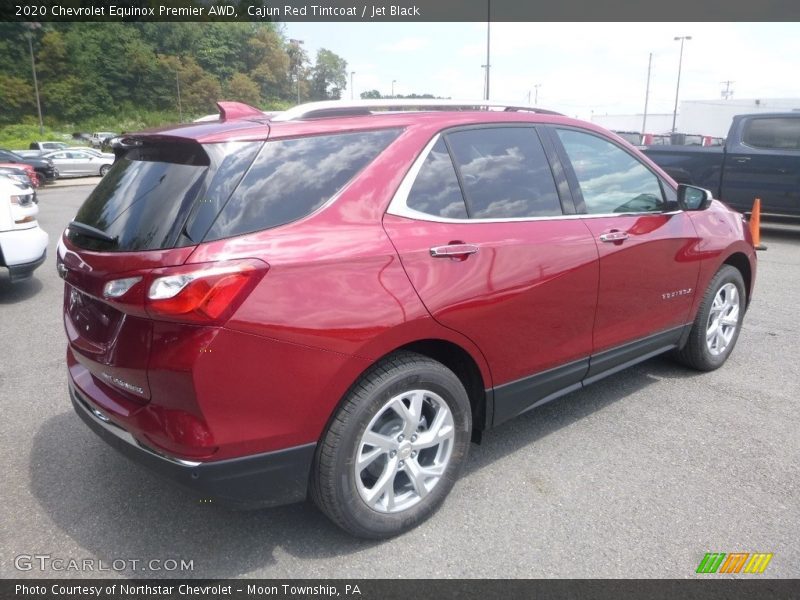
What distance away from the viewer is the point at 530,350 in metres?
3.00

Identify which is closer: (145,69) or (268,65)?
(145,69)

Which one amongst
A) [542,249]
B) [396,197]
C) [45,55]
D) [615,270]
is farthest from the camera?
[45,55]

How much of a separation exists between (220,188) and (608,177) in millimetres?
2307

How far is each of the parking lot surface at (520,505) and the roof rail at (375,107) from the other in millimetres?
1635

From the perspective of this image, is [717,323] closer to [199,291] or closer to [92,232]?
[199,291]

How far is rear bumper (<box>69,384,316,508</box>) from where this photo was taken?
7.06 ft

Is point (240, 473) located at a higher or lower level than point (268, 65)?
lower

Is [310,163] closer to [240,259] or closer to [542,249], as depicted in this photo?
[240,259]

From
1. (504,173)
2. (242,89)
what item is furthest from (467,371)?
(242,89)

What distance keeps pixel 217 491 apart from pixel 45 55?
89.7m

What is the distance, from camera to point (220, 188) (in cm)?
219

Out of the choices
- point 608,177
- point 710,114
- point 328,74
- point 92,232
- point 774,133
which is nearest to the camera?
point 92,232

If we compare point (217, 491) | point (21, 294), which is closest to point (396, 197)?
point (217, 491)

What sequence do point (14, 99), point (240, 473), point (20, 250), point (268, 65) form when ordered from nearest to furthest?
point (240, 473), point (20, 250), point (14, 99), point (268, 65)
